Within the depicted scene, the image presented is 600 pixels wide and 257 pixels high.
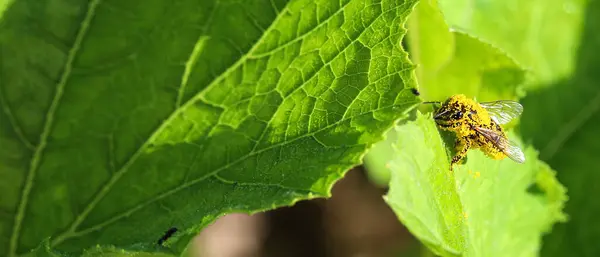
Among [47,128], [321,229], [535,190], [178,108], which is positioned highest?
[47,128]

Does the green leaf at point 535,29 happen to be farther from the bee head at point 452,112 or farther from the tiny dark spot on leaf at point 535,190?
the bee head at point 452,112

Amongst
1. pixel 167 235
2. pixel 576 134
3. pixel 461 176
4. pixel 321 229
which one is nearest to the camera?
pixel 167 235

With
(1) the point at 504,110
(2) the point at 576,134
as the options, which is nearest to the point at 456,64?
(1) the point at 504,110

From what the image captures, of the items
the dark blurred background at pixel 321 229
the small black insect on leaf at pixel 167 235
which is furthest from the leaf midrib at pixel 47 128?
the dark blurred background at pixel 321 229

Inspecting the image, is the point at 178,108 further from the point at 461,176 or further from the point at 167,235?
the point at 461,176

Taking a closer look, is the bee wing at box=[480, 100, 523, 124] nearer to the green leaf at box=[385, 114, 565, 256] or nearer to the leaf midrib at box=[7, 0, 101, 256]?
the green leaf at box=[385, 114, 565, 256]

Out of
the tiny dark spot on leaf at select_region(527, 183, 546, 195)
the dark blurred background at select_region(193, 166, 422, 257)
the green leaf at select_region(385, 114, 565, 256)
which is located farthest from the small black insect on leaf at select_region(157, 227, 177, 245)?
the dark blurred background at select_region(193, 166, 422, 257)
